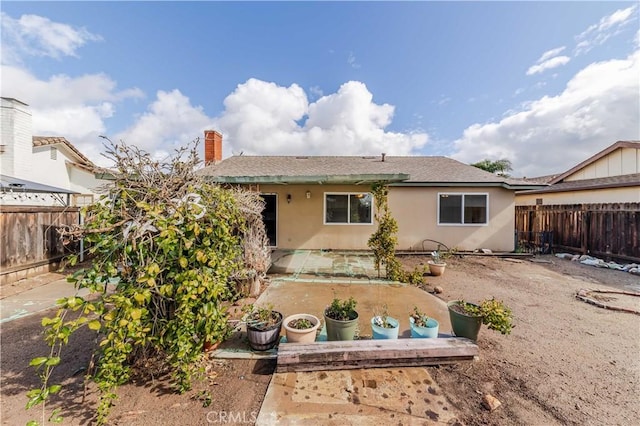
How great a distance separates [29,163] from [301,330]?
14104mm

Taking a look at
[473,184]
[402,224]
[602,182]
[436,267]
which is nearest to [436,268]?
[436,267]

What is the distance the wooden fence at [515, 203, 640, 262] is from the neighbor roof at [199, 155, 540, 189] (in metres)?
2.21

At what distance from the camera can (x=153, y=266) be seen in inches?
82.1

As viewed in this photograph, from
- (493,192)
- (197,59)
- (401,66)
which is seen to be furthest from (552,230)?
(197,59)

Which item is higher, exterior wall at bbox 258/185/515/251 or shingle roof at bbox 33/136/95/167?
shingle roof at bbox 33/136/95/167

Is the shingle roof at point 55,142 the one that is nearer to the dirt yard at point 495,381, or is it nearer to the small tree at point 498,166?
the dirt yard at point 495,381

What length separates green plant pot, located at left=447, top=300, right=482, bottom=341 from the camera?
3032mm

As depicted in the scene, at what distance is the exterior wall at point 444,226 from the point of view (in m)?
9.08

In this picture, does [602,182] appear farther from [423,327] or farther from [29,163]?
[29,163]

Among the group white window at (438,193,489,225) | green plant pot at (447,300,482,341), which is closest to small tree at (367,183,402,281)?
green plant pot at (447,300,482,341)

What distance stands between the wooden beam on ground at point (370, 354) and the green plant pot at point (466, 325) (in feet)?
0.56

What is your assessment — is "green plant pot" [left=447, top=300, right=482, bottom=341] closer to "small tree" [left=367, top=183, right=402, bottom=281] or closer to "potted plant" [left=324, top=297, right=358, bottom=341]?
"potted plant" [left=324, top=297, right=358, bottom=341]

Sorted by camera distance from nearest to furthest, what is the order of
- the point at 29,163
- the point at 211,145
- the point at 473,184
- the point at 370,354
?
the point at 370,354 < the point at 473,184 < the point at 29,163 < the point at 211,145

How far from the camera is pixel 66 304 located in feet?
5.90
